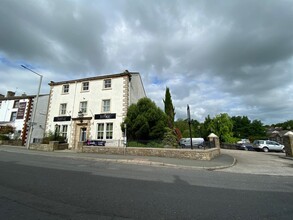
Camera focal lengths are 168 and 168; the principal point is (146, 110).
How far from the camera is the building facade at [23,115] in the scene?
24.9 meters

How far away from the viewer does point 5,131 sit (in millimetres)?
25375

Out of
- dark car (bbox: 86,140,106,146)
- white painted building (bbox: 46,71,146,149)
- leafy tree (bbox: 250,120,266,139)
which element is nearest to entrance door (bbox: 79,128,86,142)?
white painted building (bbox: 46,71,146,149)

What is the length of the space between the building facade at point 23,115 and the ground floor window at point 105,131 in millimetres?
9617

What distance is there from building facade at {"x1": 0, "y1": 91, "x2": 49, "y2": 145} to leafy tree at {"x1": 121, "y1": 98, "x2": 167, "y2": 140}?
14898 mm

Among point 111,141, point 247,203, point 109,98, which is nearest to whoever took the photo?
point 247,203

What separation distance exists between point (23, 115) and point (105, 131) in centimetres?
1524

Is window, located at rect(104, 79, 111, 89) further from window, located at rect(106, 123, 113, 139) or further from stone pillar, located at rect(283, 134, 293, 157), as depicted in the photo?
stone pillar, located at rect(283, 134, 293, 157)

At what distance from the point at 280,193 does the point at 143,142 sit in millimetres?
12676

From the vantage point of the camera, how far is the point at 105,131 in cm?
2114

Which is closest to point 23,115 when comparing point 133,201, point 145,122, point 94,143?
point 94,143

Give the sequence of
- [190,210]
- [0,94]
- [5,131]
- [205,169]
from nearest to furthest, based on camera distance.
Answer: [190,210], [205,169], [5,131], [0,94]

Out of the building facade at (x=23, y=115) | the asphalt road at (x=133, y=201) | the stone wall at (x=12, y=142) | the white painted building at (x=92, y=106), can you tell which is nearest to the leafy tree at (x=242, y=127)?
the white painted building at (x=92, y=106)

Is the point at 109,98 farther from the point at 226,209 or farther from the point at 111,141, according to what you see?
the point at 226,209

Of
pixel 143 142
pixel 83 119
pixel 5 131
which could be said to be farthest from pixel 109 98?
pixel 5 131
